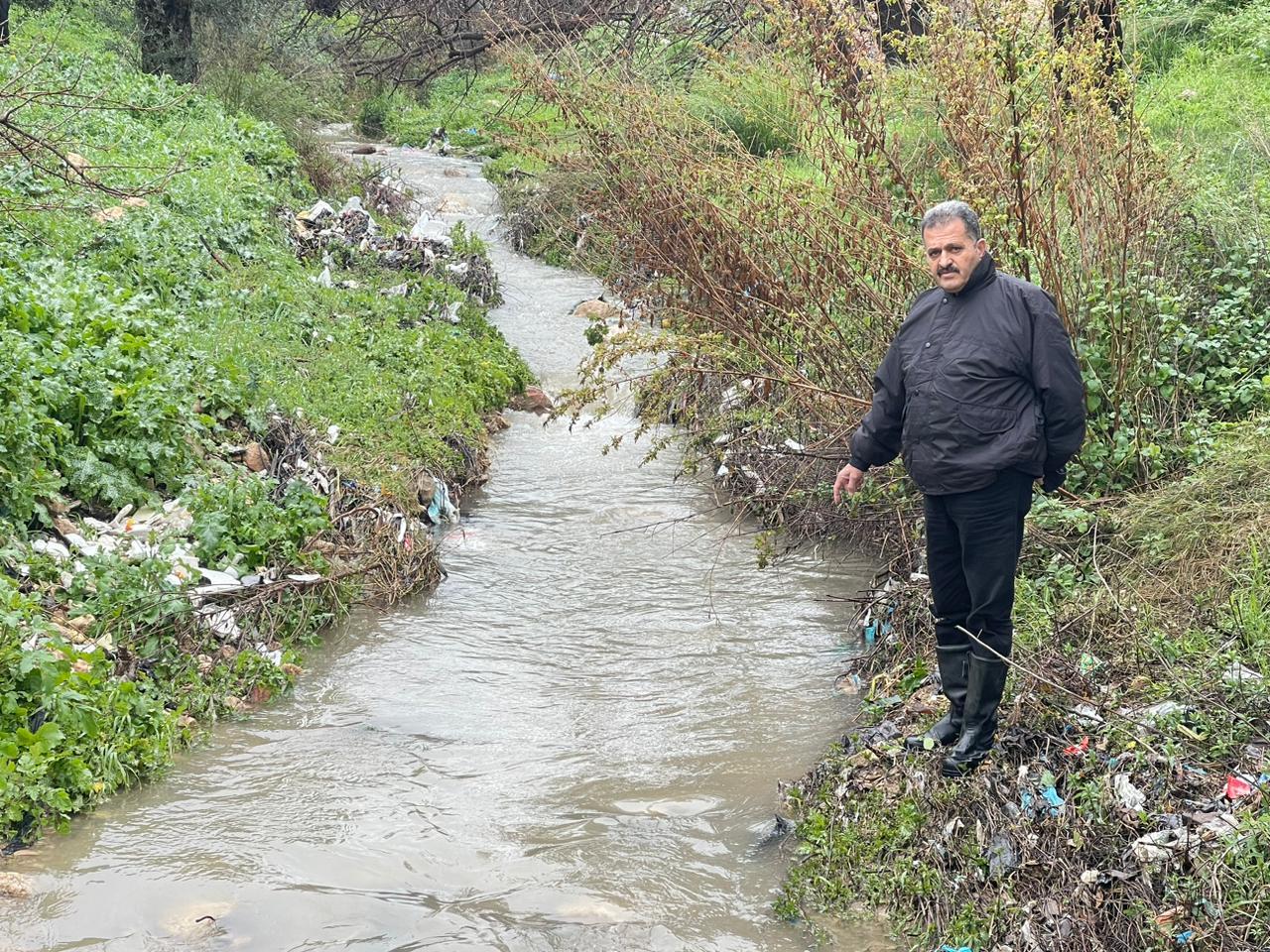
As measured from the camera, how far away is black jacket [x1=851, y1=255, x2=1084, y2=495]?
14.1 feet

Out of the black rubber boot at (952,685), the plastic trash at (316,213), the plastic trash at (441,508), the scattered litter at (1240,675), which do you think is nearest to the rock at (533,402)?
the plastic trash at (441,508)

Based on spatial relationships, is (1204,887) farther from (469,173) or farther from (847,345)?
(469,173)

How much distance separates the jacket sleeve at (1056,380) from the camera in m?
4.27

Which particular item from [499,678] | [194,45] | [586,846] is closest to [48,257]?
[499,678]

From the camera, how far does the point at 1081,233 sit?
21.5ft

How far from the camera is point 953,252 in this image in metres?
4.37

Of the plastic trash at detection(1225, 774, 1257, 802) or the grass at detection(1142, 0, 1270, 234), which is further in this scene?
the grass at detection(1142, 0, 1270, 234)

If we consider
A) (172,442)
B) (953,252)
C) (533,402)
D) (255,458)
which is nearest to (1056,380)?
(953,252)

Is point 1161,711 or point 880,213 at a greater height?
point 880,213

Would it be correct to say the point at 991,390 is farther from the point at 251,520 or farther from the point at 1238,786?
Answer: the point at 251,520

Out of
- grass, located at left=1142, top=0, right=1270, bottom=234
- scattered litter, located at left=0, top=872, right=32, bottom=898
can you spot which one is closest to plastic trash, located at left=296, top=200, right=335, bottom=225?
grass, located at left=1142, top=0, right=1270, bottom=234

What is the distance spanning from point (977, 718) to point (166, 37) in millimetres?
17750

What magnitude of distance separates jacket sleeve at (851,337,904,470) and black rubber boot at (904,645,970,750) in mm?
774

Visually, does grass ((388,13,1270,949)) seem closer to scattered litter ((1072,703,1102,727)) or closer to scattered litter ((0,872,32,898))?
scattered litter ((1072,703,1102,727))
